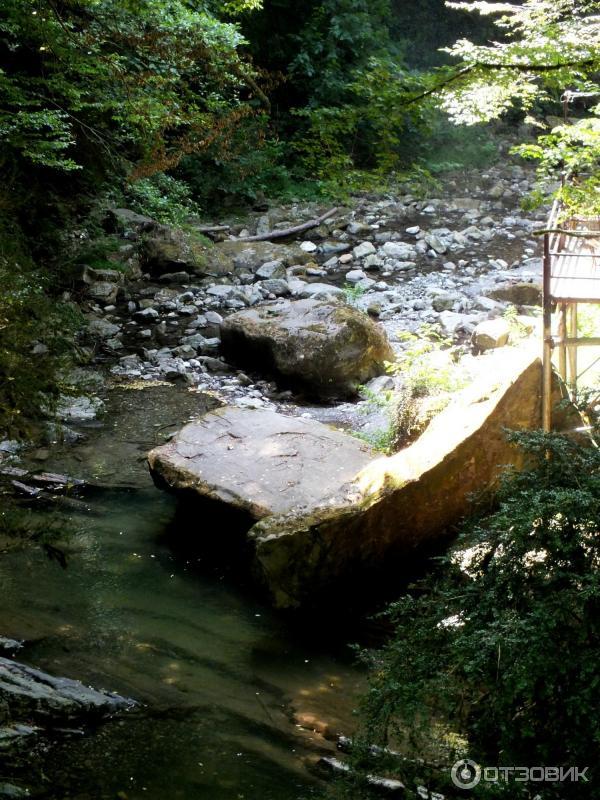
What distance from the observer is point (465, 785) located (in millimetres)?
2348

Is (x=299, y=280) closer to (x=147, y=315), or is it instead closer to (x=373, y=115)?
(x=147, y=315)

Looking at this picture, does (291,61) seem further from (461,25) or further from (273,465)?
(273,465)

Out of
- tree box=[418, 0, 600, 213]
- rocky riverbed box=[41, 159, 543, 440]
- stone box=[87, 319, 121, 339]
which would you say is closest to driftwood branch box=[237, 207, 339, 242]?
rocky riverbed box=[41, 159, 543, 440]

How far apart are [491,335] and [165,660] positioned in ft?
19.6

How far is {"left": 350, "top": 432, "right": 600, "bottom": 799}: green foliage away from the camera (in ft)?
6.97

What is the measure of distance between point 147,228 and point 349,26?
622 cm

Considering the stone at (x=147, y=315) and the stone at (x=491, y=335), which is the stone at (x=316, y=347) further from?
the stone at (x=147, y=315)

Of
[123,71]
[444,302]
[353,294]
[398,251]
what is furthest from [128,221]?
[123,71]

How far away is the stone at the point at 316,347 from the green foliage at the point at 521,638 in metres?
6.13

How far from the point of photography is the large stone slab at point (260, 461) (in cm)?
541

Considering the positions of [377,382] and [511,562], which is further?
[377,382]

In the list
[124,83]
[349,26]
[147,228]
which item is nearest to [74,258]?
[147,228]

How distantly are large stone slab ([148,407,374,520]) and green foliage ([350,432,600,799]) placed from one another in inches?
96.0

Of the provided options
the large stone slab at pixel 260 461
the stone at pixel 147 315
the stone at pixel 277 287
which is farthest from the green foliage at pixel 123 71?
the stone at pixel 277 287
